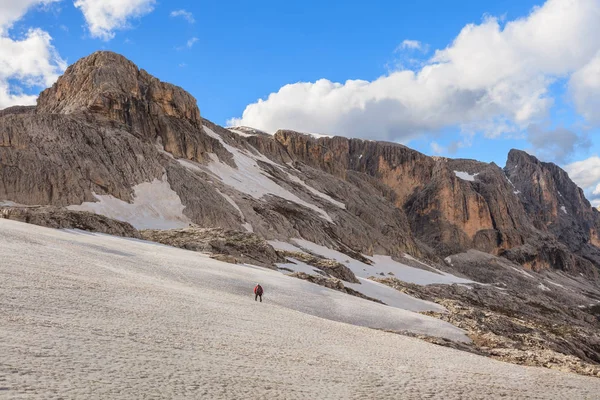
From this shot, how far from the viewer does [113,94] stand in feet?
255

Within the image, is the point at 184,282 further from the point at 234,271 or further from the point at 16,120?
the point at 16,120

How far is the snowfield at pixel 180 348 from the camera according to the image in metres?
8.31

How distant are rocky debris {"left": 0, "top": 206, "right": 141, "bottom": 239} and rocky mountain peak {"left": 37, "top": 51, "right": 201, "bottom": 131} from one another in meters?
40.4

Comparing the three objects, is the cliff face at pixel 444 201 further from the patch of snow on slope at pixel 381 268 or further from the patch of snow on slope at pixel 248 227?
the patch of snow on slope at pixel 248 227

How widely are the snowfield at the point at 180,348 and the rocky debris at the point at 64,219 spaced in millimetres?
9778

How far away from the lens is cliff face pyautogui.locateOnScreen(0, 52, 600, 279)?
5616 cm

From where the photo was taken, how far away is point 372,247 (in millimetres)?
93500

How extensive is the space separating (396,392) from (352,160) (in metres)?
170

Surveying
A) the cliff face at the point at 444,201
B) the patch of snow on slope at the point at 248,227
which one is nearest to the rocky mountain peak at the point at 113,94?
the patch of snow on slope at the point at 248,227

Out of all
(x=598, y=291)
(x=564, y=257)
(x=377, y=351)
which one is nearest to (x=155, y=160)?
(x=377, y=351)

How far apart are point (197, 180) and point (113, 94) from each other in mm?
21484

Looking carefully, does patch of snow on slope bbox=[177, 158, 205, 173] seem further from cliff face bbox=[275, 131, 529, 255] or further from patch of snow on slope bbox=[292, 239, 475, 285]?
cliff face bbox=[275, 131, 529, 255]

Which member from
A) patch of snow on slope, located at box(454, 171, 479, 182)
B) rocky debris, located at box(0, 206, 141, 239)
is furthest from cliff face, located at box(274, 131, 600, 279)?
rocky debris, located at box(0, 206, 141, 239)

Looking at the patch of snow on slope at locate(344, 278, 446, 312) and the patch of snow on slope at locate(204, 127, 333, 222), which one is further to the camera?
the patch of snow on slope at locate(204, 127, 333, 222)
